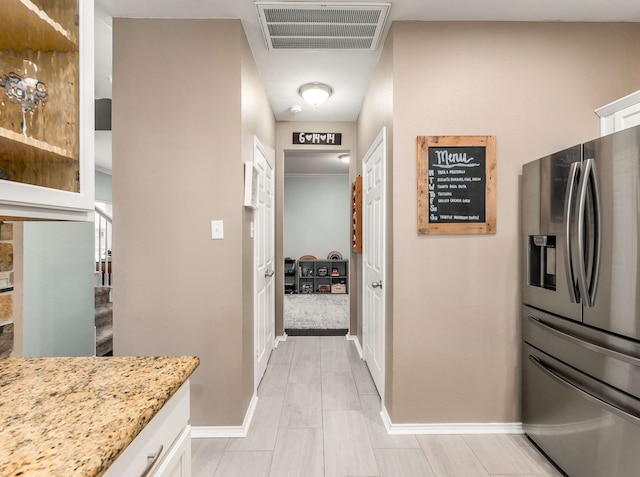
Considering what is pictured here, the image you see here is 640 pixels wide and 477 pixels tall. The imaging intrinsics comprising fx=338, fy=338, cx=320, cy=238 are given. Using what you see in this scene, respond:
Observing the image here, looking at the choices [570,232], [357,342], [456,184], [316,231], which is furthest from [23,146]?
[316,231]

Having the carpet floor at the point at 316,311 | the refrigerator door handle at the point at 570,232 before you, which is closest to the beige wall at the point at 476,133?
the refrigerator door handle at the point at 570,232

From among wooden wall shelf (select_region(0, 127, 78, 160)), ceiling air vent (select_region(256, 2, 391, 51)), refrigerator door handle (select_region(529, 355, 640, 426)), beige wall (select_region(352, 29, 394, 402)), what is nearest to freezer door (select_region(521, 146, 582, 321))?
refrigerator door handle (select_region(529, 355, 640, 426))

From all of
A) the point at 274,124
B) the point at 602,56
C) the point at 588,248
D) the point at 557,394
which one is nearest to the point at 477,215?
the point at 588,248

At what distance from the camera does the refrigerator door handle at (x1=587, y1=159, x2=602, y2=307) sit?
1553mm

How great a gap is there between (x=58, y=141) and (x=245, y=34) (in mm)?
1700

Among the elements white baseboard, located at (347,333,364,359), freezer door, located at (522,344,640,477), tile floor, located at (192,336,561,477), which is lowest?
tile floor, located at (192,336,561,477)

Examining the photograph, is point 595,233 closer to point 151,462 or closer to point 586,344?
point 586,344

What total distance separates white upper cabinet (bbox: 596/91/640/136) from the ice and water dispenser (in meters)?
0.80

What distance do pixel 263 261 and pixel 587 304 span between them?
7.48 feet

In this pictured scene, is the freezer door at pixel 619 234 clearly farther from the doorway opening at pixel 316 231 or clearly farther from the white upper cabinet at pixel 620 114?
the doorway opening at pixel 316 231

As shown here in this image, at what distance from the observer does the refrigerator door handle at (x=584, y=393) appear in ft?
4.65

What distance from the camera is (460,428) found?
2170mm

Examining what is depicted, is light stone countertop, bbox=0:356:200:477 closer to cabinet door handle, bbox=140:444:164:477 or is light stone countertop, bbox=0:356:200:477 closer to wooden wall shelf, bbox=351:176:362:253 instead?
cabinet door handle, bbox=140:444:164:477

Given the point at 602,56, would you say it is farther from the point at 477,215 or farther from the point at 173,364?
the point at 173,364
